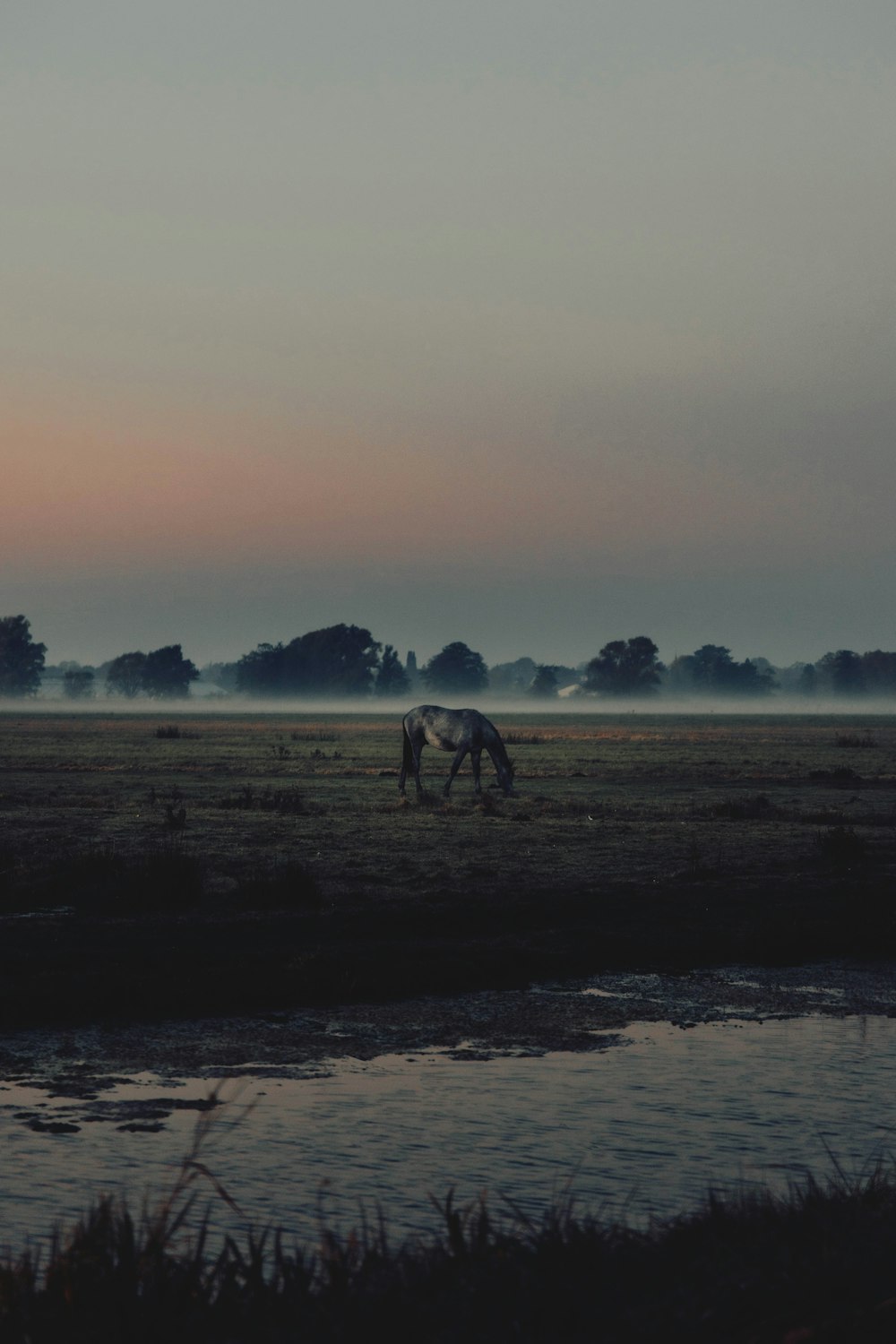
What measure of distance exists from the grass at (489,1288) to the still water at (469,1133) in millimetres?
847

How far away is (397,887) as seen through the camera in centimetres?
2030

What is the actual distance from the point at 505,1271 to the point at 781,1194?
7.24 feet

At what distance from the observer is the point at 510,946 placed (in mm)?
15672

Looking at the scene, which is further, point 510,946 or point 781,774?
point 781,774

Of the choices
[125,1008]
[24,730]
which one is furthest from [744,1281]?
[24,730]

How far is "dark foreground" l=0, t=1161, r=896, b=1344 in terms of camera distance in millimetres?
5129

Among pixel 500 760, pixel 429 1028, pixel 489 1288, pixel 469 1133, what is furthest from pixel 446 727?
pixel 489 1288

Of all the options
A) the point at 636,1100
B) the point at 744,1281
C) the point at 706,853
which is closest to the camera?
the point at 744,1281

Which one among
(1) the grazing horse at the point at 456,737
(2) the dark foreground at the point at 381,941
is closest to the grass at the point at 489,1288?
(2) the dark foreground at the point at 381,941

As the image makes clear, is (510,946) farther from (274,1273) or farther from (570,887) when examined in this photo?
(274,1273)

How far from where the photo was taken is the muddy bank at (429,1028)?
10.7 m

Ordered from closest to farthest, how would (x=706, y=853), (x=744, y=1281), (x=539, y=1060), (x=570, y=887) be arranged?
(x=744, y=1281)
(x=539, y=1060)
(x=570, y=887)
(x=706, y=853)

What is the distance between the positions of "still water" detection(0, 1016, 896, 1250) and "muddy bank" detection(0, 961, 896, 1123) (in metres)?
0.32

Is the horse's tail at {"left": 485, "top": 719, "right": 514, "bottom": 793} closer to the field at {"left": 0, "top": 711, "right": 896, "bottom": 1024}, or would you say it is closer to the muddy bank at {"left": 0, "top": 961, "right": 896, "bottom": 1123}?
the field at {"left": 0, "top": 711, "right": 896, "bottom": 1024}
